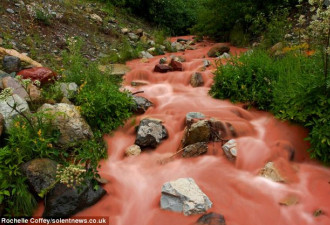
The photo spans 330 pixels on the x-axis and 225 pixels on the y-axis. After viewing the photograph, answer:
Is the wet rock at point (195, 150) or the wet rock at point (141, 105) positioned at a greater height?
the wet rock at point (195, 150)

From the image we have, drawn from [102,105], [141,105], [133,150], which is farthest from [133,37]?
[133,150]

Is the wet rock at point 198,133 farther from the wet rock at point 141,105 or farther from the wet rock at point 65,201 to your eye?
the wet rock at point 65,201

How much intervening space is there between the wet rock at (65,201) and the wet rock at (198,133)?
5.49 feet

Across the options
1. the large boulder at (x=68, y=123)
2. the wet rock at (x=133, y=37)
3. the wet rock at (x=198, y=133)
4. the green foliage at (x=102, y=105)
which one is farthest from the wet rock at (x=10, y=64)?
the wet rock at (x=133, y=37)

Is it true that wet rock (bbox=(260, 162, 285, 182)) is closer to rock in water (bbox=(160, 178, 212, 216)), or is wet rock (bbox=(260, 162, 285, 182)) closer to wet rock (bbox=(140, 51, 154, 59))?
rock in water (bbox=(160, 178, 212, 216))

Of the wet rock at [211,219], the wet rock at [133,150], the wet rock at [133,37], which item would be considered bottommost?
the wet rock at [133,150]

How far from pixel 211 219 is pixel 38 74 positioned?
393 centimetres

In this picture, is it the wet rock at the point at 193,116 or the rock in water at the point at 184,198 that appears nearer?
the rock in water at the point at 184,198

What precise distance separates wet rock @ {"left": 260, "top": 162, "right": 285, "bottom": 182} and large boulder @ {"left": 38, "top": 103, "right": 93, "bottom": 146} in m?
2.57

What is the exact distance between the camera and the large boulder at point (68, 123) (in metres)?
4.02

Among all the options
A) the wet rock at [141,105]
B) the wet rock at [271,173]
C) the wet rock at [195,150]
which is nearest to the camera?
the wet rock at [271,173]

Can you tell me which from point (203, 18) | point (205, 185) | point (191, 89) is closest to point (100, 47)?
point (191, 89)

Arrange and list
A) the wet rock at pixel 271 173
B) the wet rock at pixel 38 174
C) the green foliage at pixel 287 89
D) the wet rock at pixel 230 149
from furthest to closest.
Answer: the wet rock at pixel 230 149 < the green foliage at pixel 287 89 < the wet rock at pixel 271 173 < the wet rock at pixel 38 174

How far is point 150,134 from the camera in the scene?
4.49 metres
